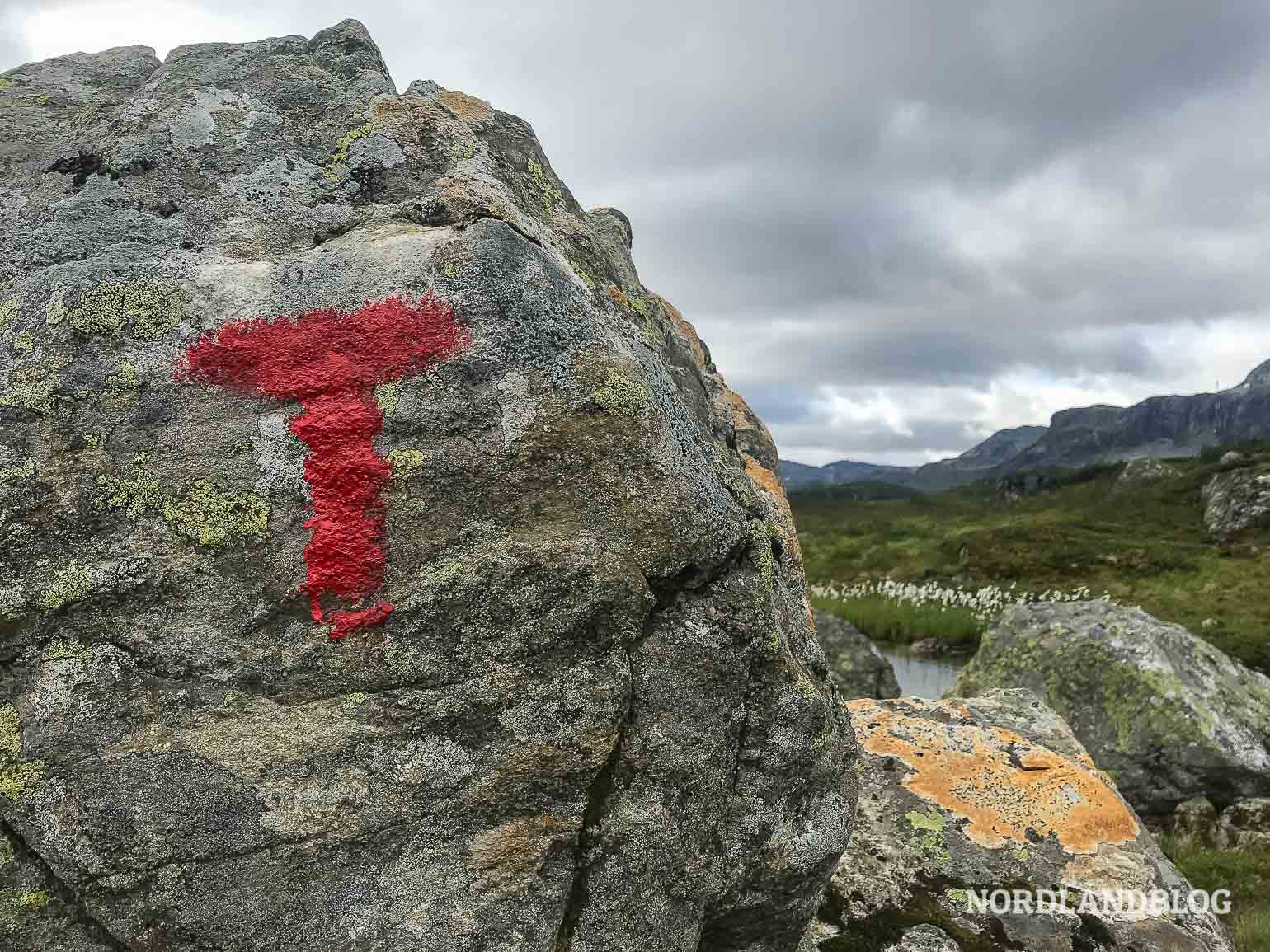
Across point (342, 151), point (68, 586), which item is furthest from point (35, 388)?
point (342, 151)

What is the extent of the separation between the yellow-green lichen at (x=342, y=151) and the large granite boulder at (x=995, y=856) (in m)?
5.87

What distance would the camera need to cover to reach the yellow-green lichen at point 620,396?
167 inches

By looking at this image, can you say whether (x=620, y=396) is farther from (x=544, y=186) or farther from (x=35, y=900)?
(x=35, y=900)

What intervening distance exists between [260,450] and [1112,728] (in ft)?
43.0

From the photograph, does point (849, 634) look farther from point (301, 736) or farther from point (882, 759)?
point (301, 736)

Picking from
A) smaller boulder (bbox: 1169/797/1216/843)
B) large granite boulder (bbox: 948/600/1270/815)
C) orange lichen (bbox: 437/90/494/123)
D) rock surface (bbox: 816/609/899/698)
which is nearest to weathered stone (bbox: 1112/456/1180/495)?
rock surface (bbox: 816/609/899/698)

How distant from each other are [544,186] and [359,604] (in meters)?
3.39

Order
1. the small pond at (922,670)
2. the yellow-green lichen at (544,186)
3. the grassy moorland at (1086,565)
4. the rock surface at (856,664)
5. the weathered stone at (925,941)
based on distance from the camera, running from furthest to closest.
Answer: the grassy moorland at (1086,565) < the small pond at (922,670) < the rock surface at (856,664) < the yellow-green lichen at (544,186) < the weathered stone at (925,941)

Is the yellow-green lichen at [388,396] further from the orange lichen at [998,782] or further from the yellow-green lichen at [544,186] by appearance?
the orange lichen at [998,782]

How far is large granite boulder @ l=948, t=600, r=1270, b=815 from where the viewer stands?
39.3ft

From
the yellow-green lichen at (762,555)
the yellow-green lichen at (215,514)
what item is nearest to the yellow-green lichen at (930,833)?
the yellow-green lichen at (762,555)

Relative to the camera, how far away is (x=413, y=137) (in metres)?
5.29

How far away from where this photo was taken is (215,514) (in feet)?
12.8

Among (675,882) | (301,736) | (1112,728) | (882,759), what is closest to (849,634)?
(1112,728)
